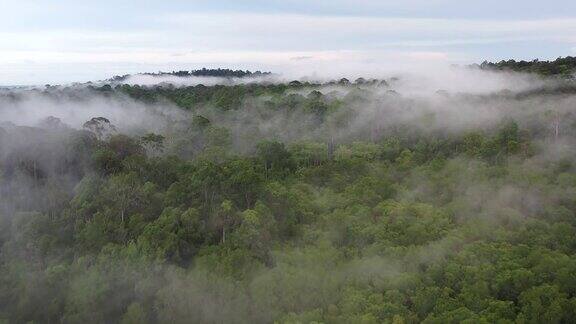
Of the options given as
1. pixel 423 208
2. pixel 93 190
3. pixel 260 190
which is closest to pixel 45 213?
pixel 93 190

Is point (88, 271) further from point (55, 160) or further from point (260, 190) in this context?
point (55, 160)

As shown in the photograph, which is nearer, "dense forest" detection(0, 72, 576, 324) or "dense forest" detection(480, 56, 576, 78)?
"dense forest" detection(0, 72, 576, 324)

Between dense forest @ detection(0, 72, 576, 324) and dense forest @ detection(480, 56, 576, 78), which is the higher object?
dense forest @ detection(480, 56, 576, 78)

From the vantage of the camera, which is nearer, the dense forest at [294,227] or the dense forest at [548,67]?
the dense forest at [294,227]

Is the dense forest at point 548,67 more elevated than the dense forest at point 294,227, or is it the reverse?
the dense forest at point 548,67

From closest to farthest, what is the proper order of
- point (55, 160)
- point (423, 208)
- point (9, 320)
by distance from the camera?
point (9, 320) < point (423, 208) < point (55, 160)

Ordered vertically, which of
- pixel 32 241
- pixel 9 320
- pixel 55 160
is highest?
pixel 55 160

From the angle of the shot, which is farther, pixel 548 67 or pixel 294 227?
pixel 548 67

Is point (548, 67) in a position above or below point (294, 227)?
above
